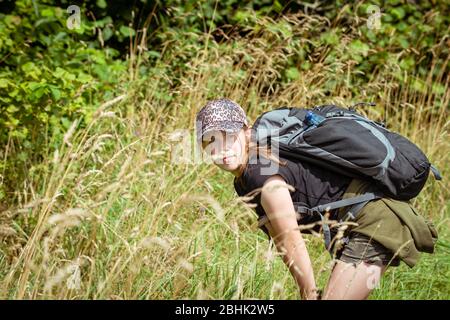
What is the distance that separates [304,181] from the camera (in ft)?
8.46

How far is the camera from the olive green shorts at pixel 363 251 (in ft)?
8.45

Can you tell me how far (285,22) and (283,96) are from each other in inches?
25.5

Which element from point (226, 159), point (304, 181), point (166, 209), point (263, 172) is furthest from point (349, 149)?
point (166, 209)

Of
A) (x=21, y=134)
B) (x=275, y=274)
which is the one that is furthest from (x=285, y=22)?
(x=275, y=274)

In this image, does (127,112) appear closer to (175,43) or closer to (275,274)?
(175,43)

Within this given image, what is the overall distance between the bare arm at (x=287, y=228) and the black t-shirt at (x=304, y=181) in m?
0.07

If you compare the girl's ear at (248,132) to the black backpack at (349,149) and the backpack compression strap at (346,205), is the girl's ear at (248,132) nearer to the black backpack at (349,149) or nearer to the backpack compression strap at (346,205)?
the black backpack at (349,149)

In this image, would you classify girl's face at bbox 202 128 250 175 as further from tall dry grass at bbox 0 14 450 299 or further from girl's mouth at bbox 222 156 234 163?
tall dry grass at bbox 0 14 450 299

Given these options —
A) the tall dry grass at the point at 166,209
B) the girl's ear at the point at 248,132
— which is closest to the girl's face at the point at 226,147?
the girl's ear at the point at 248,132

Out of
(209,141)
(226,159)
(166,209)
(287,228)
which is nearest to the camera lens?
(287,228)

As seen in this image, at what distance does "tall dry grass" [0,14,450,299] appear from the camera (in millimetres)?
2473

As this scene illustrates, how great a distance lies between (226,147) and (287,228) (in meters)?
0.37

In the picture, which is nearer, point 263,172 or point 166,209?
point 263,172

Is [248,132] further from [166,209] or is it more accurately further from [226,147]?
[166,209]
